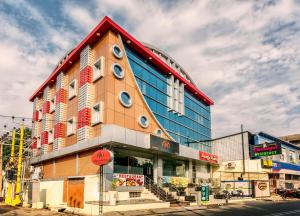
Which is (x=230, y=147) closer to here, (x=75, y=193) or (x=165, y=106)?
(x=165, y=106)

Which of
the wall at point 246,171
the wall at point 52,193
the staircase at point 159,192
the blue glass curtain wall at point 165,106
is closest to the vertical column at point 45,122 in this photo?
the wall at point 52,193

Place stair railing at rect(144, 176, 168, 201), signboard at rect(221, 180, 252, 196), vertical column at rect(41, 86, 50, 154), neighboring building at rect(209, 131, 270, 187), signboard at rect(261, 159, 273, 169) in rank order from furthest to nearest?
1. signboard at rect(261, 159, 273, 169)
2. neighboring building at rect(209, 131, 270, 187)
3. signboard at rect(221, 180, 252, 196)
4. vertical column at rect(41, 86, 50, 154)
5. stair railing at rect(144, 176, 168, 201)

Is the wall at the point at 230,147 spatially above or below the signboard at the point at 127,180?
above

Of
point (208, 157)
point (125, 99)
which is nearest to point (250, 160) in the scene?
point (208, 157)

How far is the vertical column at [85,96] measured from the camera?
95.6ft

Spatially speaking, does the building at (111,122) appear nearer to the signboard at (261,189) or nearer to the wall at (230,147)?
the signboard at (261,189)

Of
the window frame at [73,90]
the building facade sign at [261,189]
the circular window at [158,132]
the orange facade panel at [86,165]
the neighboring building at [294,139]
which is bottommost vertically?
the building facade sign at [261,189]

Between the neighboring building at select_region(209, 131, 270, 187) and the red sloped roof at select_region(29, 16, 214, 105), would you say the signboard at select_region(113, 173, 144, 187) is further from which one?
the neighboring building at select_region(209, 131, 270, 187)

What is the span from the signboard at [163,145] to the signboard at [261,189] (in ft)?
46.5

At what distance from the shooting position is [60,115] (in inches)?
1380

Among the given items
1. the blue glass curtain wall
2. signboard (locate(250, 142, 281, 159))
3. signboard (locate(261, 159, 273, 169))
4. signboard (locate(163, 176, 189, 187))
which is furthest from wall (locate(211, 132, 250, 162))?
signboard (locate(163, 176, 189, 187))

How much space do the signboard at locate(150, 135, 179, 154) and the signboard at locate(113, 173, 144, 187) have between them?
3.44m

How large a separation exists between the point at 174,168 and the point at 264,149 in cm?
2145

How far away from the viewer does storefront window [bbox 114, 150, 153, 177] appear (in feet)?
92.3
